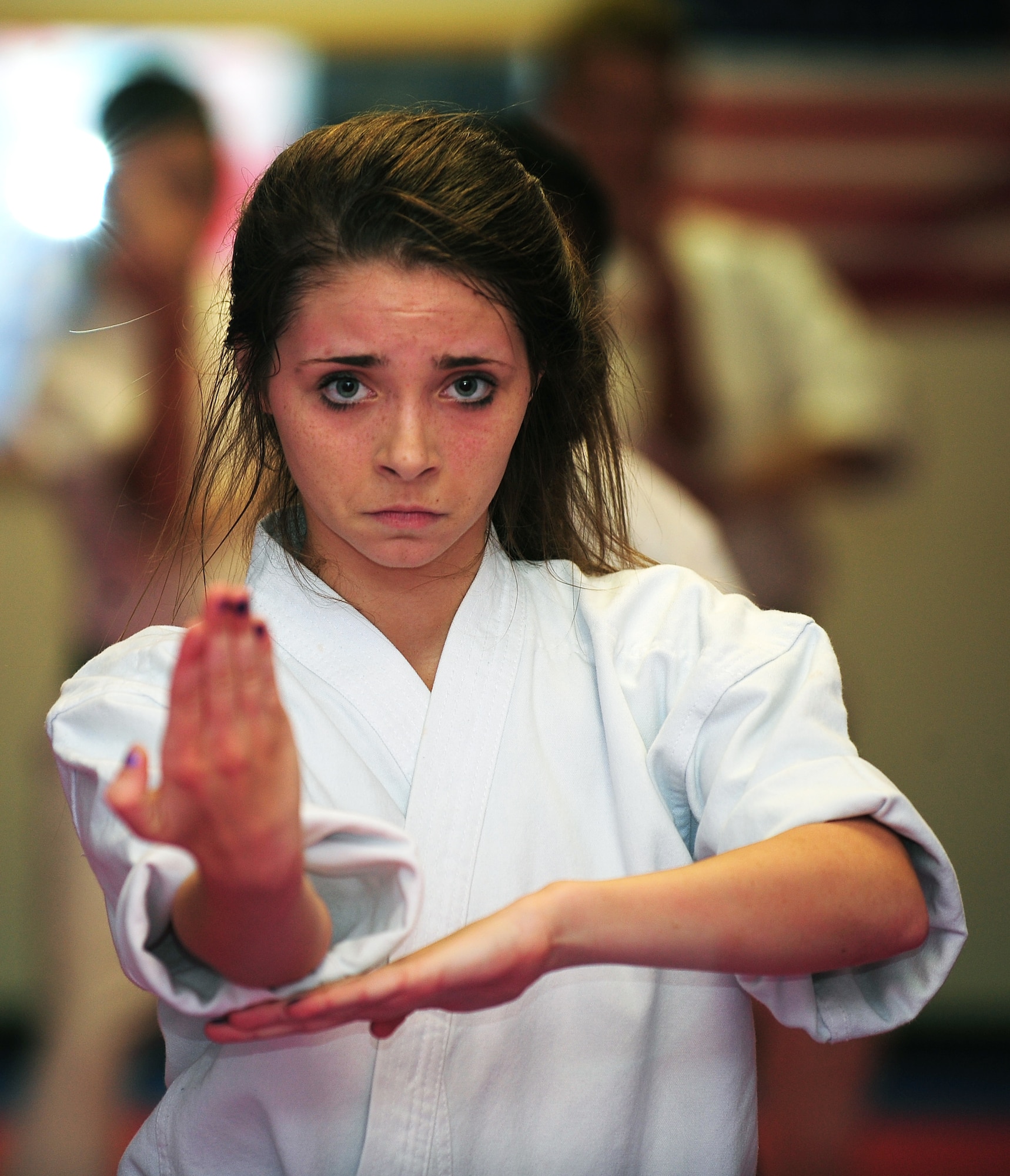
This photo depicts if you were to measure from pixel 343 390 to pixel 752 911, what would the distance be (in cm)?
37

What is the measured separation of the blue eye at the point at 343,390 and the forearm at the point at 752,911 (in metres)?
0.30

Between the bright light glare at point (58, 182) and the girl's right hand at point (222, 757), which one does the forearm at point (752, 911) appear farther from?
the bright light glare at point (58, 182)

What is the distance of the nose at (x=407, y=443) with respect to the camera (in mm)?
712

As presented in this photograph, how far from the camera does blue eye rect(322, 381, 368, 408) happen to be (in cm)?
73

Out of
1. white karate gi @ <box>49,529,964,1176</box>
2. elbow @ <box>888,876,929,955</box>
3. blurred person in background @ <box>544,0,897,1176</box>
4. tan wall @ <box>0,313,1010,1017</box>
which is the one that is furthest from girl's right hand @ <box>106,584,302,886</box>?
tan wall @ <box>0,313,1010,1017</box>

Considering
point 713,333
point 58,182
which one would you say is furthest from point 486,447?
point 713,333

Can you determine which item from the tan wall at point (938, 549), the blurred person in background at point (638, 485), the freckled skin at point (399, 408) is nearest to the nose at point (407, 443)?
the freckled skin at point (399, 408)

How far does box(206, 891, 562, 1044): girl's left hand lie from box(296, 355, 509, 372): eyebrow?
31cm

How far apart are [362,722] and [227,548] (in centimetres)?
20

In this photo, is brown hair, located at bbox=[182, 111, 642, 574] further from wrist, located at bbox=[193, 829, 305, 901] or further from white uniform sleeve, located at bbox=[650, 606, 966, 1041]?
wrist, located at bbox=[193, 829, 305, 901]

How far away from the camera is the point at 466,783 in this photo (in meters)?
0.79

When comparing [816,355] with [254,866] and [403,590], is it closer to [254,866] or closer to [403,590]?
[403,590]

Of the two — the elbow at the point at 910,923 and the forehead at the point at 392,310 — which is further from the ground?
the forehead at the point at 392,310

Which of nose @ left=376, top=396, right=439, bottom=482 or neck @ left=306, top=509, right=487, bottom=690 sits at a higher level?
nose @ left=376, top=396, right=439, bottom=482
